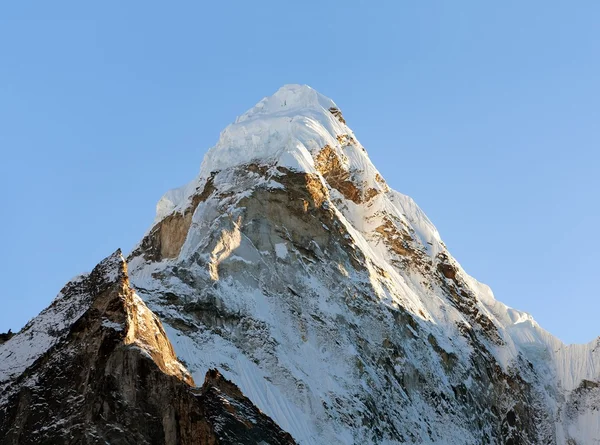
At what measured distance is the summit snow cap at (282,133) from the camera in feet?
392

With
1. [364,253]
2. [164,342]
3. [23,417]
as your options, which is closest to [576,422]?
[364,253]

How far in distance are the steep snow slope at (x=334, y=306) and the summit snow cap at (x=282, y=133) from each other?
18 centimetres

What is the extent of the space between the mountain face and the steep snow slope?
0.16m

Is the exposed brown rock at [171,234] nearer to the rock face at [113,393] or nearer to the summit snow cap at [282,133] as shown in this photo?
the summit snow cap at [282,133]

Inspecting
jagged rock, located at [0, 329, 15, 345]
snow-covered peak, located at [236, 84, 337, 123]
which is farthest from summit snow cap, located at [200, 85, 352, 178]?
jagged rock, located at [0, 329, 15, 345]

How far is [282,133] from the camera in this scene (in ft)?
402

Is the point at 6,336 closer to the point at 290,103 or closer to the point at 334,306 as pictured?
the point at 334,306

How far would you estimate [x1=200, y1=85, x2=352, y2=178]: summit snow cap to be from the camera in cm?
11938

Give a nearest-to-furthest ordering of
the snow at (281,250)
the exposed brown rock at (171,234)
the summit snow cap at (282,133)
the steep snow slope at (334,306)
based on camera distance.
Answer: the steep snow slope at (334,306) < the snow at (281,250) < the exposed brown rock at (171,234) < the summit snow cap at (282,133)

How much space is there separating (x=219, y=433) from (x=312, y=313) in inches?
1249

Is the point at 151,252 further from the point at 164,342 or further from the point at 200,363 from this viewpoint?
the point at 164,342

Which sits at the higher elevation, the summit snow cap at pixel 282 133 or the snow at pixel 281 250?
the summit snow cap at pixel 282 133

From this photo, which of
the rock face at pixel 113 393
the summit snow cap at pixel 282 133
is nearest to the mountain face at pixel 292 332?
the rock face at pixel 113 393

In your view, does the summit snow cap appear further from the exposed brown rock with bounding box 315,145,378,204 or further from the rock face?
the rock face
